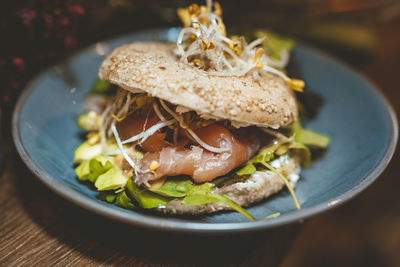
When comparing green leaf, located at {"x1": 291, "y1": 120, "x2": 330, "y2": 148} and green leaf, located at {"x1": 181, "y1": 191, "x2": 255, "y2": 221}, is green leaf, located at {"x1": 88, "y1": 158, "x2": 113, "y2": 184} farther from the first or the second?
green leaf, located at {"x1": 291, "y1": 120, "x2": 330, "y2": 148}

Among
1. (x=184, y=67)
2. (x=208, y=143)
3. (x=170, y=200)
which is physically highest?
(x=184, y=67)

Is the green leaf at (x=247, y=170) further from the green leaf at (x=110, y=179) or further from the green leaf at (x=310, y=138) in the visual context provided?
the green leaf at (x=110, y=179)

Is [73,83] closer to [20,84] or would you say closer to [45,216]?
[20,84]

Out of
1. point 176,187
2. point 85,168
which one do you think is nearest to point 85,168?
point 85,168

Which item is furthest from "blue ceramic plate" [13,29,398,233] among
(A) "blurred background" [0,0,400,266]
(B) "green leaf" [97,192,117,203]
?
(A) "blurred background" [0,0,400,266]

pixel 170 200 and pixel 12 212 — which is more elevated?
pixel 170 200

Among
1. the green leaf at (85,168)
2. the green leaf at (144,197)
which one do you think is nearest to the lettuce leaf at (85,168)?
the green leaf at (85,168)

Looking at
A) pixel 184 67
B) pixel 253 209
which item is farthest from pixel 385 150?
pixel 184 67
